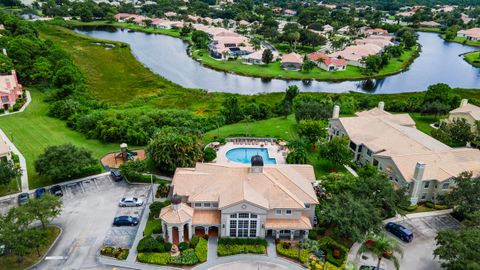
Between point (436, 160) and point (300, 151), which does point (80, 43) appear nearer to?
point (300, 151)

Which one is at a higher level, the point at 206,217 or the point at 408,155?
the point at 408,155

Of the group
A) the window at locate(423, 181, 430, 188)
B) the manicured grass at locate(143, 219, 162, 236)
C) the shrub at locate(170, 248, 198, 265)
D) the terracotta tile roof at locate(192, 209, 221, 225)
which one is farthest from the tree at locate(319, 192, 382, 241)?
the manicured grass at locate(143, 219, 162, 236)

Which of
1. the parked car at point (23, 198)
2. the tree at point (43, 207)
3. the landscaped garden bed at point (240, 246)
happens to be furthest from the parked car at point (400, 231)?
the parked car at point (23, 198)

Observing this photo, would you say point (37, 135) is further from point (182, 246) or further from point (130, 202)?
point (182, 246)

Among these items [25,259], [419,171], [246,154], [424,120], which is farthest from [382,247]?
[424,120]

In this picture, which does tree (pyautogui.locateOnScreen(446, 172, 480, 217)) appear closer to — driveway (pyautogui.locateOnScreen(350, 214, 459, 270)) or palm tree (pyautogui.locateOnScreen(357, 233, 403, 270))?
driveway (pyautogui.locateOnScreen(350, 214, 459, 270))

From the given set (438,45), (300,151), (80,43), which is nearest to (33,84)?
(80,43)

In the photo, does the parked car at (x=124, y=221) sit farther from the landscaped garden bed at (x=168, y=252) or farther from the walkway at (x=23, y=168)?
the walkway at (x=23, y=168)
